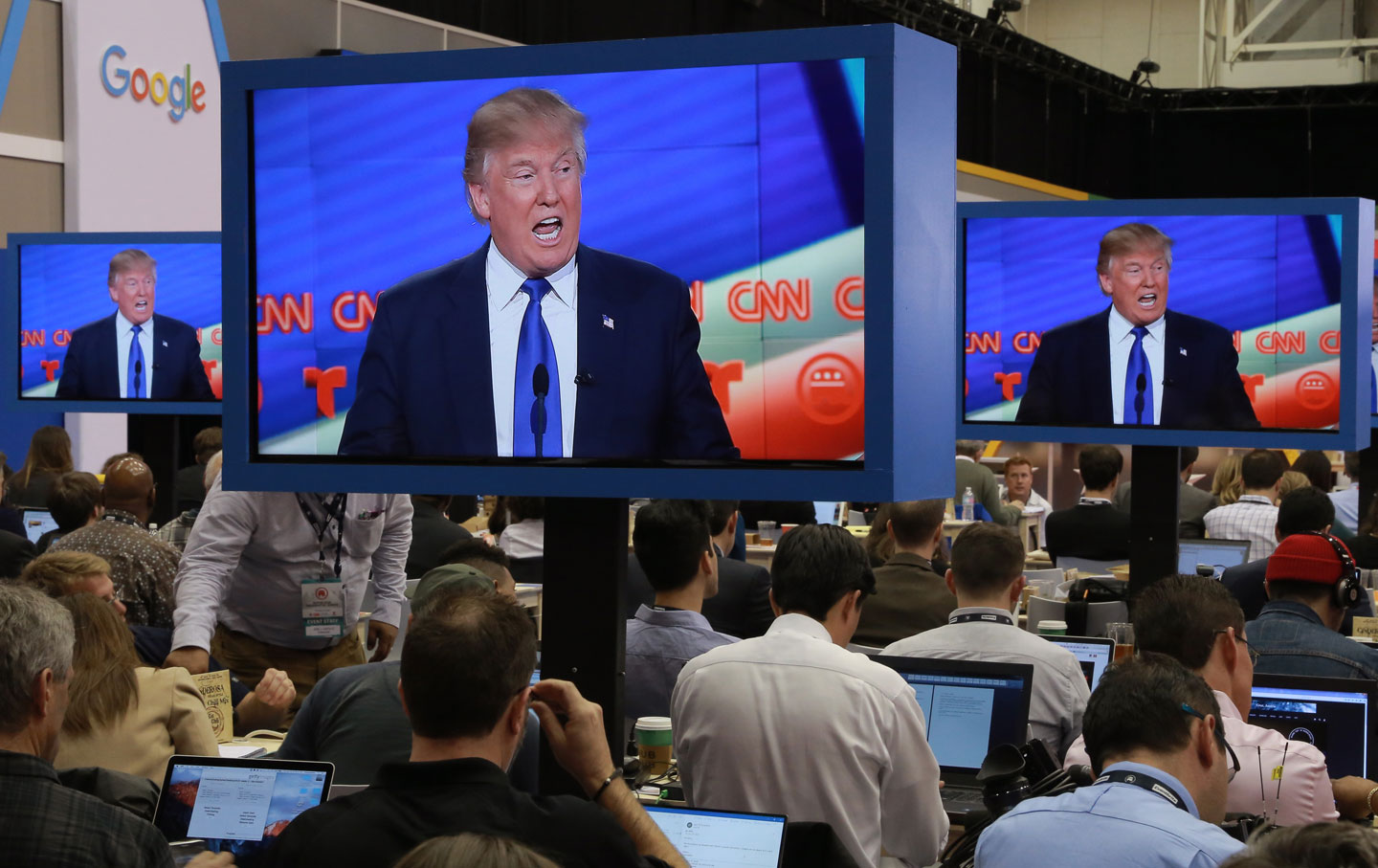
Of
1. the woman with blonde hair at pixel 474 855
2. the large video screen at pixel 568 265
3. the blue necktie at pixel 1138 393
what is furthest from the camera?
the blue necktie at pixel 1138 393

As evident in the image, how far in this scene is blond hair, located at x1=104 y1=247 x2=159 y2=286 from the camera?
6996 mm

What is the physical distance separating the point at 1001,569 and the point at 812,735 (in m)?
1.37

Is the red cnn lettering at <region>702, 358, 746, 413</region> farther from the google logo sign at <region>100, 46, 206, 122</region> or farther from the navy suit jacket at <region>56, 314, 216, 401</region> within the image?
the google logo sign at <region>100, 46, 206, 122</region>

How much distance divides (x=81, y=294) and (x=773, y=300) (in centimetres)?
544

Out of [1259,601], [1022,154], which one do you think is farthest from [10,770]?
[1022,154]

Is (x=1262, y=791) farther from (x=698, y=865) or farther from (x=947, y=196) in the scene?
(x=947, y=196)

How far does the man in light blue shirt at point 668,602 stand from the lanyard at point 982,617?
0.71 metres

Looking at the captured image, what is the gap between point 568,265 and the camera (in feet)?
8.42

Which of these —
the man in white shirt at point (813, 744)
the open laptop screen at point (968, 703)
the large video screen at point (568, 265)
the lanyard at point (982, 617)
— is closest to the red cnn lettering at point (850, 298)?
the large video screen at point (568, 265)

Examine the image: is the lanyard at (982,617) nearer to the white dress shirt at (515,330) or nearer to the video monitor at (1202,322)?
the video monitor at (1202,322)

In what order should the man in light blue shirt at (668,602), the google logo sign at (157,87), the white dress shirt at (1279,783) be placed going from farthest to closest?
the google logo sign at (157,87) < the man in light blue shirt at (668,602) < the white dress shirt at (1279,783)

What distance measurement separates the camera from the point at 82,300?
23.2ft

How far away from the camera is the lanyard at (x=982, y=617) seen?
14.0 ft

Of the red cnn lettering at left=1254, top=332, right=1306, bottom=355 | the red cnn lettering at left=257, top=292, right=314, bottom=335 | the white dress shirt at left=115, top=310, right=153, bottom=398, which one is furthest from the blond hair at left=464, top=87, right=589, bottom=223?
the white dress shirt at left=115, top=310, right=153, bottom=398
